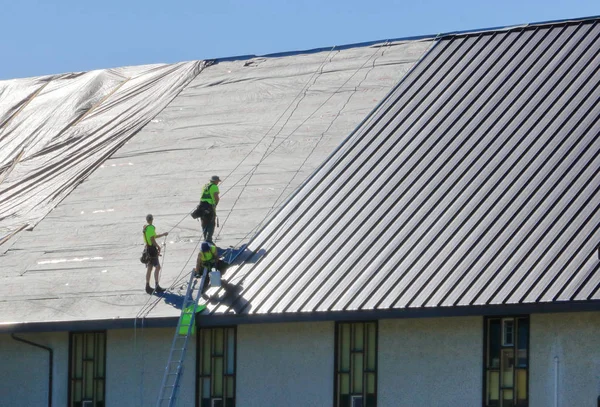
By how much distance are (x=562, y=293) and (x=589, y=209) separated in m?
2.36

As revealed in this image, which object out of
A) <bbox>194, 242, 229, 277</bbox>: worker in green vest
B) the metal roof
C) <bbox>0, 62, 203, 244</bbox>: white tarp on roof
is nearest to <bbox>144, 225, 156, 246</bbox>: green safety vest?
<bbox>194, 242, 229, 277</bbox>: worker in green vest

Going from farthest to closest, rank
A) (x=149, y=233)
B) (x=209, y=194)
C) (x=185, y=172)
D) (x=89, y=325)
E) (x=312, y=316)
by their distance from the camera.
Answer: (x=185, y=172)
(x=209, y=194)
(x=149, y=233)
(x=89, y=325)
(x=312, y=316)

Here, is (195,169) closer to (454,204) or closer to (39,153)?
(39,153)

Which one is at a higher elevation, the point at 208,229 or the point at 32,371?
the point at 208,229

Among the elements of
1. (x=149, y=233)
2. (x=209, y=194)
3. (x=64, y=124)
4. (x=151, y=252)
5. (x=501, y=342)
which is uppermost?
(x=64, y=124)

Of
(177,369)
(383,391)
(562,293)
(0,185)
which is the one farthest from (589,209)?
(0,185)

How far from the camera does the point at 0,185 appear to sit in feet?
109

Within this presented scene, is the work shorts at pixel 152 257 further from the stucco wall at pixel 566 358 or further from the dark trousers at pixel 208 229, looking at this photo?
the stucco wall at pixel 566 358

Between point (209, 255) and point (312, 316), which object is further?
point (209, 255)

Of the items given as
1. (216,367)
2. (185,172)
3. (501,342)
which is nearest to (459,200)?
(501,342)

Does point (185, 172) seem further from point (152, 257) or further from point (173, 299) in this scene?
point (173, 299)

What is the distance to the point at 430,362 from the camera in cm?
2366

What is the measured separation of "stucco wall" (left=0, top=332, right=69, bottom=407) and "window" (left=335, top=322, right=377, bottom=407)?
18.4 feet

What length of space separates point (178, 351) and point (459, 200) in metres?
5.71
